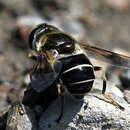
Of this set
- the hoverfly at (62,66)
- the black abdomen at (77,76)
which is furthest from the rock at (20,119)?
the black abdomen at (77,76)

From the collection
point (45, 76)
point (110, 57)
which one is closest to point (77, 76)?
point (45, 76)

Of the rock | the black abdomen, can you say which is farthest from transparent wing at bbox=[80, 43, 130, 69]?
the rock

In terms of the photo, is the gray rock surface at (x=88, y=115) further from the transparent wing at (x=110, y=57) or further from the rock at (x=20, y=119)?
the transparent wing at (x=110, y=57)

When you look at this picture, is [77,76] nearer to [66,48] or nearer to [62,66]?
[62,66]

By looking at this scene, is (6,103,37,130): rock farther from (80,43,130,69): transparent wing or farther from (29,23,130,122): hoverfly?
(80,43,130,69): transparent wing

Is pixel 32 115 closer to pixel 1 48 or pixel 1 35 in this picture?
pixel 1 48

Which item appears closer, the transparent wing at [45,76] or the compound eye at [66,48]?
the transparent wing at [45,76]

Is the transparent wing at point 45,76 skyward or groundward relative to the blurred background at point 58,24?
skyward
